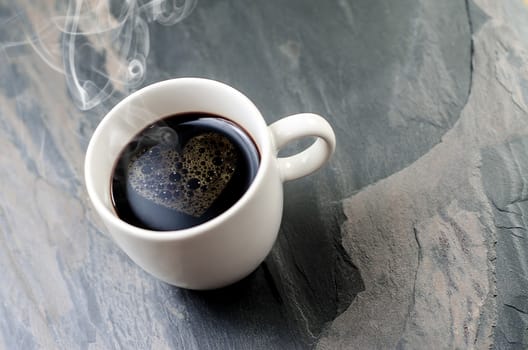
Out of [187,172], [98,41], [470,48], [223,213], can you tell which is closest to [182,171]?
[187,172]

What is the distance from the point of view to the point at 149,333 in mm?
819

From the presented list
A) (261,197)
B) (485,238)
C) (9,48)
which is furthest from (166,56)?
(485,238)

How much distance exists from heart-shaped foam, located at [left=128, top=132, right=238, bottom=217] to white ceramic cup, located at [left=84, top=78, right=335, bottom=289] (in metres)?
0.04

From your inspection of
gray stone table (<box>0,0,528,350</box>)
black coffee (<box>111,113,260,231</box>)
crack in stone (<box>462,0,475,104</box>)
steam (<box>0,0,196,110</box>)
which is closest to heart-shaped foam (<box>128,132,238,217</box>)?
black coffee (<box>111,113,260,231</box>)

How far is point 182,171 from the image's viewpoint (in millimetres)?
815

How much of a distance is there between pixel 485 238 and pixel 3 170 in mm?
774

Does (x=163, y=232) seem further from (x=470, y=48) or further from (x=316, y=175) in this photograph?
(x=470, y=48)

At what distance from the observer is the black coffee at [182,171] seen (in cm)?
77

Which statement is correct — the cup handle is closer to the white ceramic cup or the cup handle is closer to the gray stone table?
the white ceramic cup

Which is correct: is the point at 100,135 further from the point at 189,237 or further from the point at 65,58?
the point at 65,58

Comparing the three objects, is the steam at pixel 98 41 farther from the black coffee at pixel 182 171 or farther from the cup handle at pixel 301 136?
the cup handle at pixel 301 136

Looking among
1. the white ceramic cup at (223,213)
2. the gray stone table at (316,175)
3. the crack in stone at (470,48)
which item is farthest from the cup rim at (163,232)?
the crack in stone at (470,48)

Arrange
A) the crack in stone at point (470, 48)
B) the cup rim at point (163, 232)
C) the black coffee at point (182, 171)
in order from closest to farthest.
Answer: the cup rim at point (163, 232)
the black coffee at point (182, 171)
the crack in stone at point (470, 48)

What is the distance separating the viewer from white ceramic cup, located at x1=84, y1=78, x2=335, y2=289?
0.67 meters
